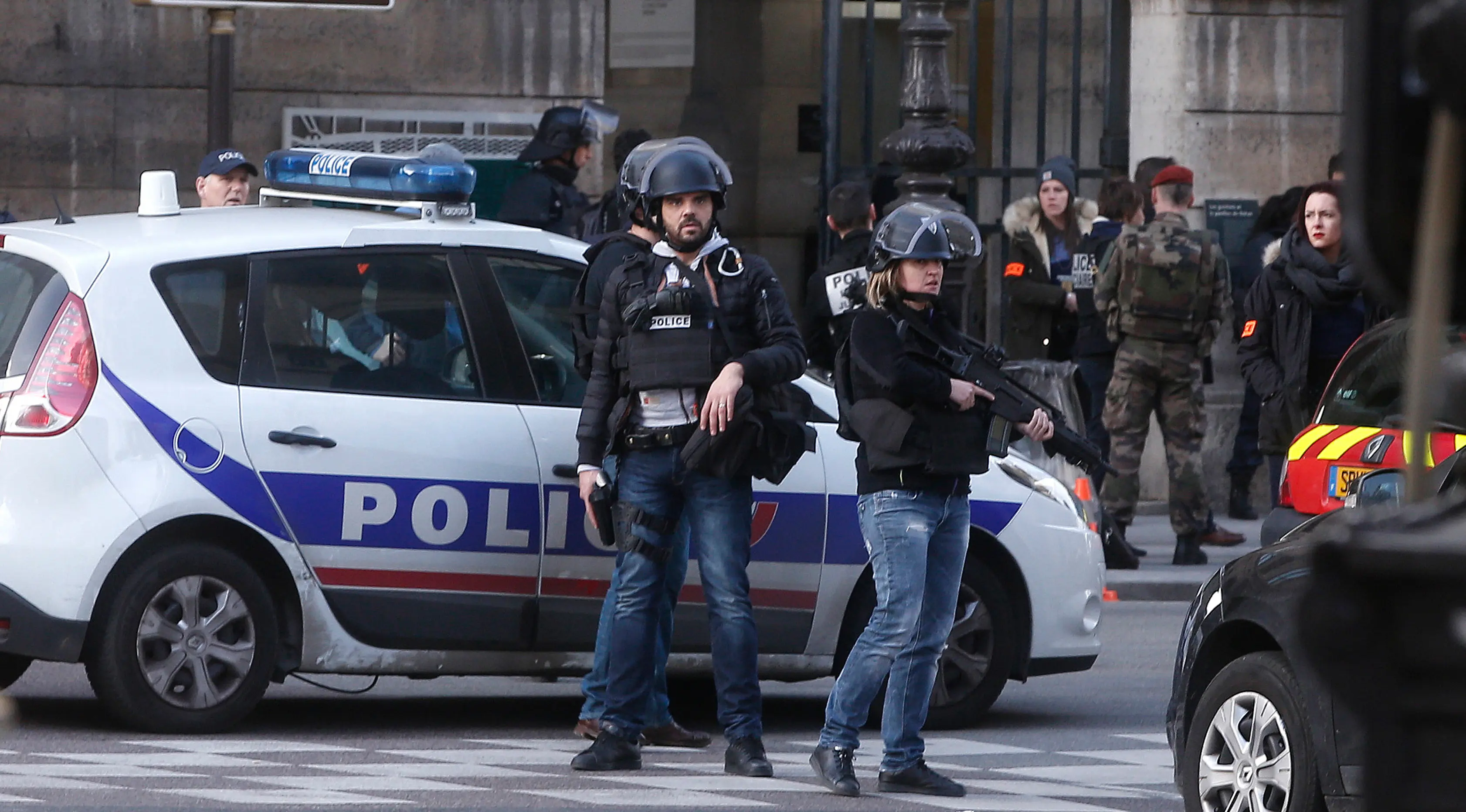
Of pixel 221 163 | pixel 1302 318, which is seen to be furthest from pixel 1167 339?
pixel 221 163

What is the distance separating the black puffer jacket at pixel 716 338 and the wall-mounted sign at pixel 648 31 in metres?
10.3

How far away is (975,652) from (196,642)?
250cm

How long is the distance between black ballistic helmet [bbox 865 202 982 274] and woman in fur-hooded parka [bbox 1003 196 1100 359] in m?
6.21

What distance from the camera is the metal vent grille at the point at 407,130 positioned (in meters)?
A: 13.7

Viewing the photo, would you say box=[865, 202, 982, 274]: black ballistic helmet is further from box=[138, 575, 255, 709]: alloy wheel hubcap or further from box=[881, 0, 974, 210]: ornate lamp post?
box=[881, 0, 974, 210]: ornate lamp post

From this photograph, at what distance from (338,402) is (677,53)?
1091 cm

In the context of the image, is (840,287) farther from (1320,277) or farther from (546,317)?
(546,317)

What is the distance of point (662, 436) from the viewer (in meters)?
6.78

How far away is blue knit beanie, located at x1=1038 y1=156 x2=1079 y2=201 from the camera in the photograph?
12.9 metres

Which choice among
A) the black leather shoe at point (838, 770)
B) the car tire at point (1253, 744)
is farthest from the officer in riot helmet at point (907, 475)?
the car tire at point (1253, 744)

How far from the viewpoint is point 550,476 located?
7332 millimetres

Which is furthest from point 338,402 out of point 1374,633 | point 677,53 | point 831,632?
point 677,53

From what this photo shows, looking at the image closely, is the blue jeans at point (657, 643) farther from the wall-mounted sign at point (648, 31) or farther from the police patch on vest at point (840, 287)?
the wall-mounted sign at point (648, 31)

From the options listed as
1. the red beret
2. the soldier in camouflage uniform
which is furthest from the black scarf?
the red beret
